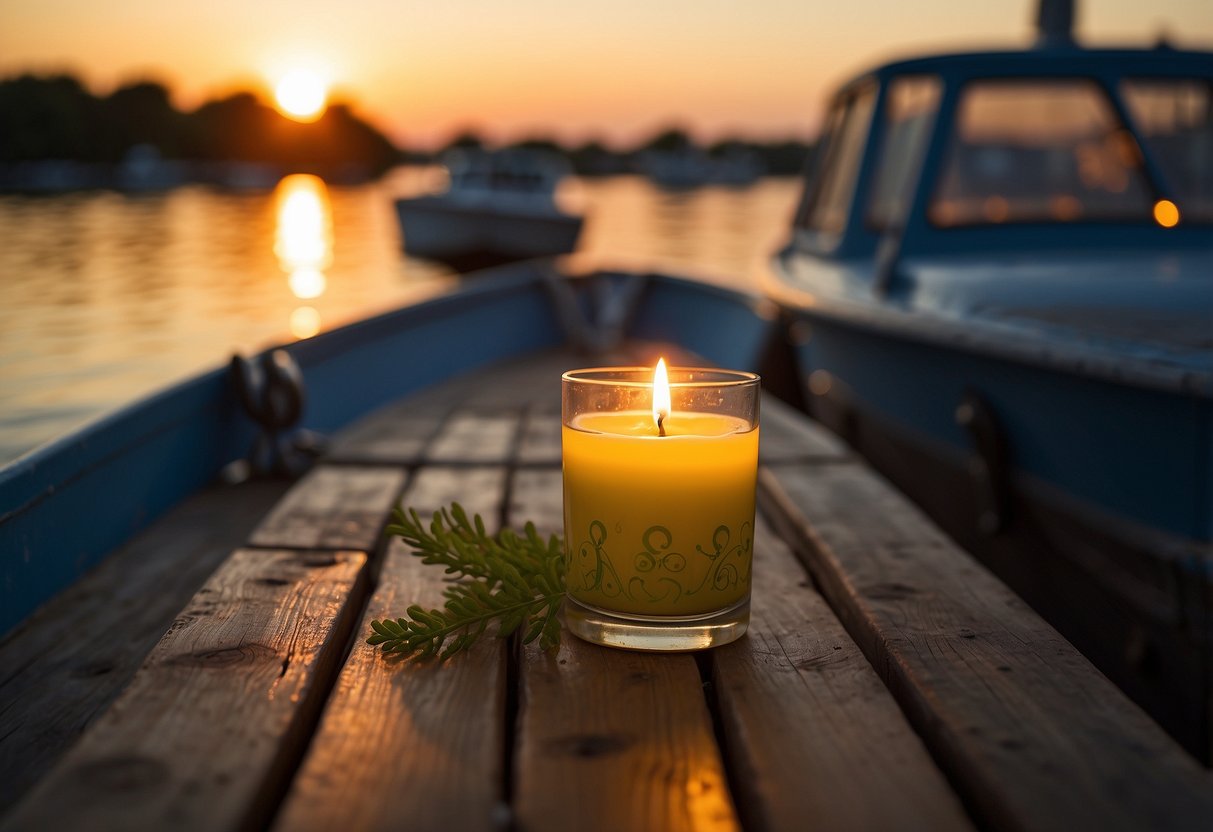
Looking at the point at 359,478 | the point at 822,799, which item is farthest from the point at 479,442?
the point at 822,799

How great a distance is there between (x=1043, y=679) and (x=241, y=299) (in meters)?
20.2

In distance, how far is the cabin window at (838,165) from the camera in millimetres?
5008

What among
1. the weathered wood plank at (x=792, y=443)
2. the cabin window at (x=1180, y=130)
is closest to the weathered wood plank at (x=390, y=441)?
the weathered wood plank at (x=792, y=443)

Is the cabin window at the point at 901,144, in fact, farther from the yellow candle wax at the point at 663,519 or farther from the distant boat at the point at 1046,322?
the yellow candle wax at the point at 663,519

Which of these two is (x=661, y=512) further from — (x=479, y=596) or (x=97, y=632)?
(x=97, y=632)

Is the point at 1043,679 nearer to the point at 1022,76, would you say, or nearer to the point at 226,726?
the point at 226,726

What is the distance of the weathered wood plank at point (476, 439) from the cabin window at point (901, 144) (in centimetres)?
217

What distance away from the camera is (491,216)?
75.0ft

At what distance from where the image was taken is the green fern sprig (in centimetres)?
110

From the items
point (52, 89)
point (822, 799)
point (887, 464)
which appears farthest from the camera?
point (52, 89)

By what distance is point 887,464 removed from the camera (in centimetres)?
398

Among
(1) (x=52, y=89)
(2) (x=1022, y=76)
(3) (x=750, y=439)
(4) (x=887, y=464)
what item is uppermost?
(1) (x=52, y=89)

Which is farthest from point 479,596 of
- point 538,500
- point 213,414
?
point 213,414

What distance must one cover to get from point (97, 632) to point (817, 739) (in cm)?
124
